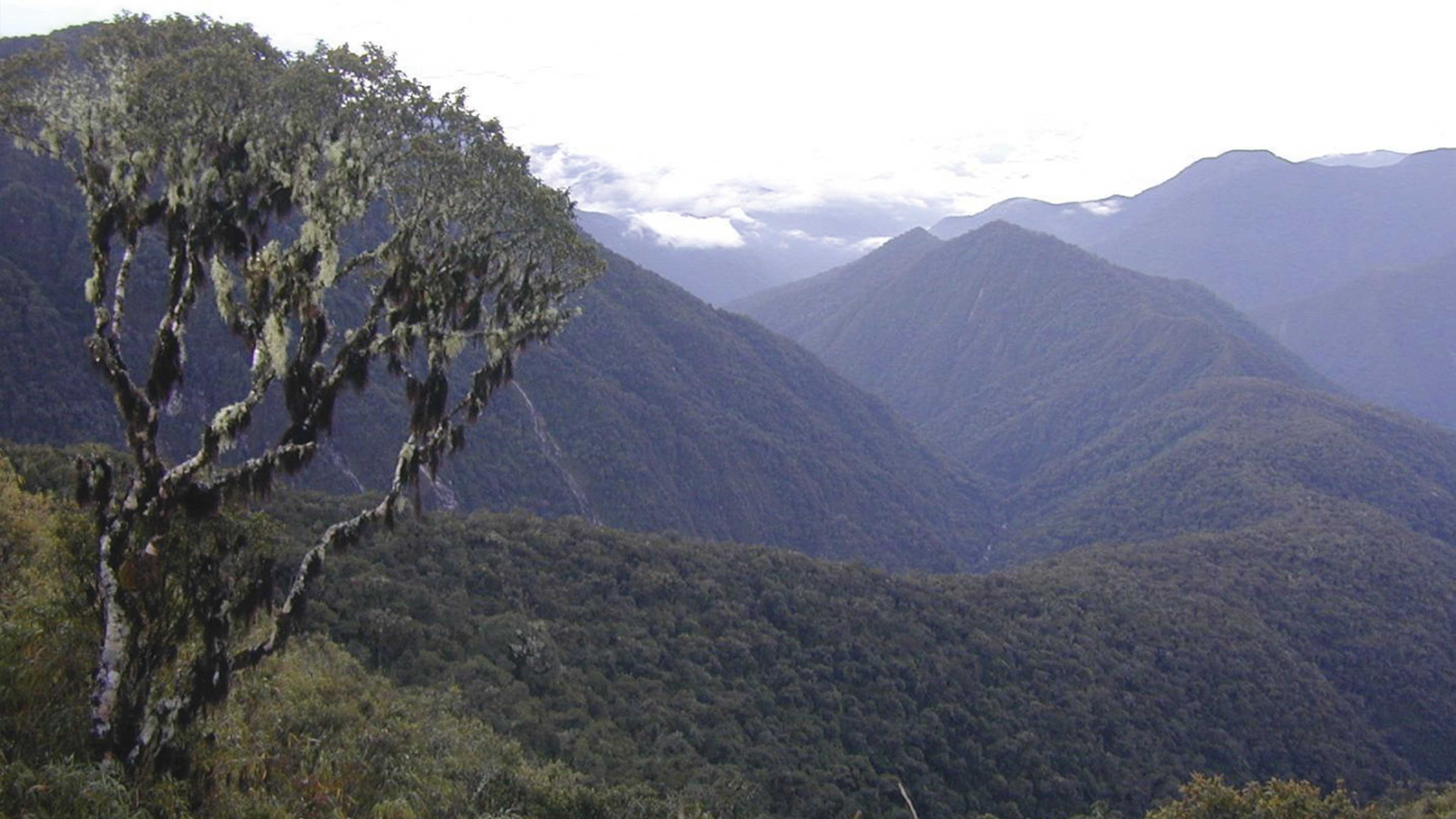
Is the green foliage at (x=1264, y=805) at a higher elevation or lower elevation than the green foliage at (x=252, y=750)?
lower

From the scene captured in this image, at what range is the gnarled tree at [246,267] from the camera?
8430mm

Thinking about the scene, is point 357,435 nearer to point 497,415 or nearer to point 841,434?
point 497,415

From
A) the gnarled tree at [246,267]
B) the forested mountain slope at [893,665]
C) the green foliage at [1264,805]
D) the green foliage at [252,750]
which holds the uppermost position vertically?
the gnarled tree at [246,267]

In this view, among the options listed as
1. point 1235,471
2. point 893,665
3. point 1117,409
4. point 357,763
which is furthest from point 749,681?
point 1117,409

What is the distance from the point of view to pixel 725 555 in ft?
144

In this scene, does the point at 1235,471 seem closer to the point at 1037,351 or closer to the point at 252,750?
the point at 1037,351

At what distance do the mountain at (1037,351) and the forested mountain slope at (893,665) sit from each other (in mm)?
81864

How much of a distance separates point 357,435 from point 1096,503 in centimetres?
8902

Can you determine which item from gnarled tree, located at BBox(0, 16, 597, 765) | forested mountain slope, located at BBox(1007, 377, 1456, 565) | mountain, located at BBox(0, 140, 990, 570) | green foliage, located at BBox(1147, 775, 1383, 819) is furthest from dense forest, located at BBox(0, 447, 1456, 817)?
forested mountain slope, located at BBox(1007, 377, 1456, 565)

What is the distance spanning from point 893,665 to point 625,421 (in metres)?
48.9

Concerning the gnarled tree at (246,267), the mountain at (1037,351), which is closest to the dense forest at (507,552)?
the gnarled tree at (246,267)

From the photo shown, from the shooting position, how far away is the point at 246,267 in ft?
31.7

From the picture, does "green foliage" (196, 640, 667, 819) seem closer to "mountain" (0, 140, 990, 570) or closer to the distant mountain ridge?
"mountain" (0, 140, 990, 570)

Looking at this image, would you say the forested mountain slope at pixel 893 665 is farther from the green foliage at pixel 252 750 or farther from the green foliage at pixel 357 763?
the green foliage at pixel 252 750
